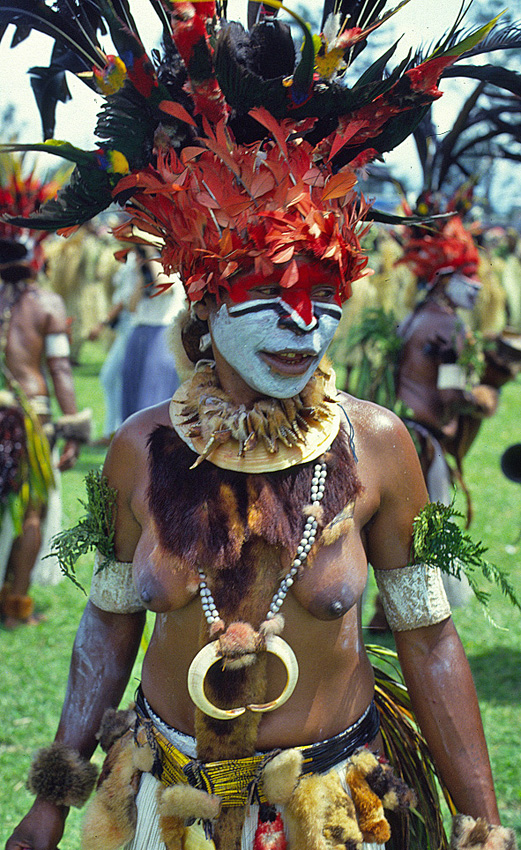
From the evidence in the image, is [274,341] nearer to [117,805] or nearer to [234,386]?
[234,386]

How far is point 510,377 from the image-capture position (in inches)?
228

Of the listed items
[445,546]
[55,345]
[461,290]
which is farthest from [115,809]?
[461,290]

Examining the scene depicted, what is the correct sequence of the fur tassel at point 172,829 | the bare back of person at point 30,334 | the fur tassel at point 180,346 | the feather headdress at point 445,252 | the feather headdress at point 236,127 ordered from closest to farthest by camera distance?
the feather headdress at point 236,127 < the fur tassel at point 172,829 < the fur tassel at point 180,346 < the bare back of person at point 30,334 < the feather headdress at point 445,252

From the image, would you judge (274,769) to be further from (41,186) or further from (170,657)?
(41,186)

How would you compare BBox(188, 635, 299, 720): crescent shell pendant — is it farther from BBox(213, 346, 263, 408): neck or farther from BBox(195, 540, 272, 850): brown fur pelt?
BBox(213, 346, 263, 408): neck

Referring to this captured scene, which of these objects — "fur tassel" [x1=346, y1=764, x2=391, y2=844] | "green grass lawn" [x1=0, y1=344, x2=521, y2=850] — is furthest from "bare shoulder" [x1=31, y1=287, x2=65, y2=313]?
"fur tassel" [x1=346, y1=764, x2=391, y2=844]

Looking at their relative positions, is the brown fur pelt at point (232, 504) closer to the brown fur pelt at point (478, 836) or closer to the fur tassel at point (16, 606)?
the brown fur pelt at point (478, 836)

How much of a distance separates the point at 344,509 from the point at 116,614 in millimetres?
734

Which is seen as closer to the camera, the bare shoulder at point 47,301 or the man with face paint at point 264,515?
the man with face paint at point 264,515

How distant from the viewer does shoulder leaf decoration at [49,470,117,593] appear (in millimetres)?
2172

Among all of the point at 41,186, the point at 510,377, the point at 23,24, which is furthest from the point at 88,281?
the point at 23,24

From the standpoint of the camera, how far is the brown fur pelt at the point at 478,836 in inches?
75.9

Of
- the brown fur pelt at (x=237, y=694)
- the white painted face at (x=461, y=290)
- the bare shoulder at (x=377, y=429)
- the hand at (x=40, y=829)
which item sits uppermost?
the bare shoulder at (x=377, y=429)

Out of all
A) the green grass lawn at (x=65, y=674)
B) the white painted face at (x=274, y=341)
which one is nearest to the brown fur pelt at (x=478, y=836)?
the green grass lawn at (x=65, y=674)
